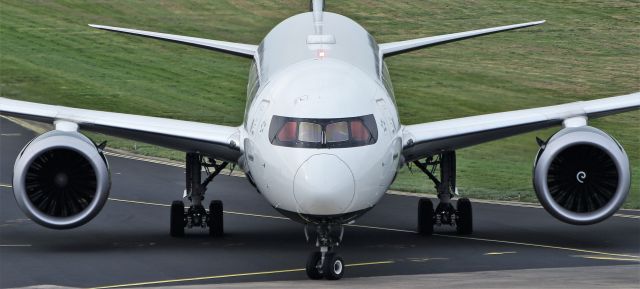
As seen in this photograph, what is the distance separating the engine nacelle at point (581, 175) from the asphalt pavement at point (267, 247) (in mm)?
915

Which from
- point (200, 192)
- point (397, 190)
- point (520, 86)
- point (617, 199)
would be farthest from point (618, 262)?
point (520, 86)

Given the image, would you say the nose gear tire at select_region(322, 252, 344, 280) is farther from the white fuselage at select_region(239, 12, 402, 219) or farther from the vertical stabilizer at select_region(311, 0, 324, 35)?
the vertical stabilizer at select_region(311, 0, 324, 35)

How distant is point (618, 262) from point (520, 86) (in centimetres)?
3310

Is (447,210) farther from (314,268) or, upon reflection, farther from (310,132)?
(310,132)

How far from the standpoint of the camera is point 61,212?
1271 inches

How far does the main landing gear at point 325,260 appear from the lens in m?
28.6

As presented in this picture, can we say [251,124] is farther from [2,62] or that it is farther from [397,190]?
[2,62]

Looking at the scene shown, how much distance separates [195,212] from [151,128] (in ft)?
11.3

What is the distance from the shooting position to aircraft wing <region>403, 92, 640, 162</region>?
108ft

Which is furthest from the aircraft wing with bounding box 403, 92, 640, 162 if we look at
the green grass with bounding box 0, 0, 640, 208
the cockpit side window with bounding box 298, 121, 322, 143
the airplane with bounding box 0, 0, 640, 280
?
the green grass with bounding box 0, 0, 640, 208

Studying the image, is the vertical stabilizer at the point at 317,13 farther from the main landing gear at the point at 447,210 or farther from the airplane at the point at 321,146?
the main landing gear at the point at 447,210

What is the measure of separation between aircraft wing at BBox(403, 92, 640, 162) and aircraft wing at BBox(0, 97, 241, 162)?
11.4 feet

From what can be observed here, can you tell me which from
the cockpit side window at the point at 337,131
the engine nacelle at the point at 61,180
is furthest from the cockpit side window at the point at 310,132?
the engine nacelle at the point at 61,180

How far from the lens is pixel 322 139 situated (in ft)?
92.9
